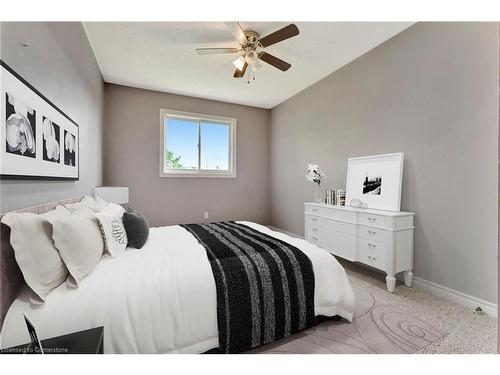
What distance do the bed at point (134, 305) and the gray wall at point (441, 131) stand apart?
4.91 ft

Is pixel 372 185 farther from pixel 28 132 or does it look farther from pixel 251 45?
pixel 28 132

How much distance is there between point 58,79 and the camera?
61.1 inches

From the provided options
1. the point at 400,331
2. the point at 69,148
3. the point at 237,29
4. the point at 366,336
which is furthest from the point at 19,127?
the point at 400,331

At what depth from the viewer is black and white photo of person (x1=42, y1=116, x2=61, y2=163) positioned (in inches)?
52.1

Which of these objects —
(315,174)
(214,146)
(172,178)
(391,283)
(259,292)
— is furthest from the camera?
(214,146)

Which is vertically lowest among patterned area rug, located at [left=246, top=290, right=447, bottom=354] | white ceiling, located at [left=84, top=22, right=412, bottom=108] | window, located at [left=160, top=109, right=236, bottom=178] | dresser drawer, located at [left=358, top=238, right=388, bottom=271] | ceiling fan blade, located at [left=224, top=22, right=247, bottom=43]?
patterned area rug, located at [left=246, top=290, right=447, bottom=354]

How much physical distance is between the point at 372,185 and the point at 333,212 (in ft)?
1.79

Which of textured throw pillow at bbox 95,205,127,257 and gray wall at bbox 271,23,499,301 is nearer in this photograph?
textured throw pillow at bbox 95,205,127,257

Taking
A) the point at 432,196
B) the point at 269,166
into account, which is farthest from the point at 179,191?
the point at 432,196

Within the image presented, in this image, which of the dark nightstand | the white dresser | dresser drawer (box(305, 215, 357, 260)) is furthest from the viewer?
dresser drawer (box(305, 215, 357, 260))

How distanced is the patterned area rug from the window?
3285 millimetres

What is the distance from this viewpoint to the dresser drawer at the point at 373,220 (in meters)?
2.07

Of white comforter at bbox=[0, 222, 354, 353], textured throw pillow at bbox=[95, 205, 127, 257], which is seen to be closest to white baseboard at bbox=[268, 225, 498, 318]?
white comforter at bbox=[0, 222, 354, 353]

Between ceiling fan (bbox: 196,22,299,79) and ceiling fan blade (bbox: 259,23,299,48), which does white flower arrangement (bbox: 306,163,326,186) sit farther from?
ceiling fan blade (bbox: 259,23,299,48)
